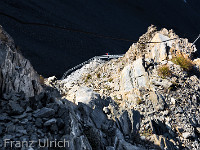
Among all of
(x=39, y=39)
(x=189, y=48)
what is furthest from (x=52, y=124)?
(x=39, y=39)

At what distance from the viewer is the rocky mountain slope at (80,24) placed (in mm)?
35531

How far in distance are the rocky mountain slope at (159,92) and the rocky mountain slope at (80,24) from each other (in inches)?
660

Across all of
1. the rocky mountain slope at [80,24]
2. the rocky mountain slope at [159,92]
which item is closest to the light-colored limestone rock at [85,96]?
the rocky mountain slope at [159,92]

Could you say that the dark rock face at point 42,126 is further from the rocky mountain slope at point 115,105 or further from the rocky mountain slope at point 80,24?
the rocky mountain slope at point 80,24

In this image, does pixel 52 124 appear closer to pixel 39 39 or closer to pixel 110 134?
pixel 110 134

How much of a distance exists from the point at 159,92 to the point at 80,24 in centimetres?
3178

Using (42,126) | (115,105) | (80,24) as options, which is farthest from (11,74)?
(80,24)

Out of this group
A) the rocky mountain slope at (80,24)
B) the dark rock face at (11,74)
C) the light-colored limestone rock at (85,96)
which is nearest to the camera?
the dark rock face at (11,74)

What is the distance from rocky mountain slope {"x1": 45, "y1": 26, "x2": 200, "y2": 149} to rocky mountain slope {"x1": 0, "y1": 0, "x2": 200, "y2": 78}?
660 inches

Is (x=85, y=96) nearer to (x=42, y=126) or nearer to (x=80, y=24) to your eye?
(x=42, y=126)

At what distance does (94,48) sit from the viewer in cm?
4144

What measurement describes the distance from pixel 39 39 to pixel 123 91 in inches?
1010

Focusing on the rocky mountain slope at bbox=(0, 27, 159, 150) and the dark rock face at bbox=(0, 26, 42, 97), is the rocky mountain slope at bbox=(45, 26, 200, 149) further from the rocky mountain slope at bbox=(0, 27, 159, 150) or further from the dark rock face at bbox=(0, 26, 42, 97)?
the dark rock face at bbox=(0, 26, 42, 97)

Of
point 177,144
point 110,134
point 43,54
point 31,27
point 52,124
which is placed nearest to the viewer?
point 52,124
